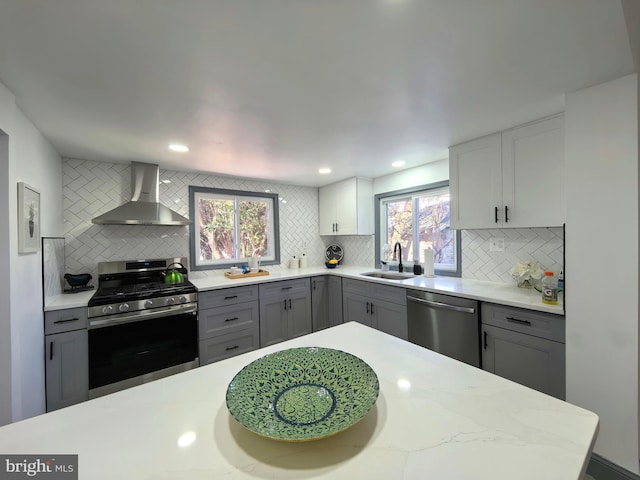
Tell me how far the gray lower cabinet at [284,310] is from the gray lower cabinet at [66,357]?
4.83ft

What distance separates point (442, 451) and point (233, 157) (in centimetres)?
259

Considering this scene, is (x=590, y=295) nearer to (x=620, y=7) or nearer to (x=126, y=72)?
(x=620, y=7)

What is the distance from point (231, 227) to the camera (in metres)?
3.47

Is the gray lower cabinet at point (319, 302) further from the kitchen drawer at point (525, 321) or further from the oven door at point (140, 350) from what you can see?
the kitchen drawer at point (525, 321)

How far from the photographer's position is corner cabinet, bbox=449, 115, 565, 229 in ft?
6.09

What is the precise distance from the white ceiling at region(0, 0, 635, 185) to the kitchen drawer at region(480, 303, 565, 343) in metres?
1.34

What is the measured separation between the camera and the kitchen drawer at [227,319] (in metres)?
2.58

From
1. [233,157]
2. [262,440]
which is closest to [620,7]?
[262,440]

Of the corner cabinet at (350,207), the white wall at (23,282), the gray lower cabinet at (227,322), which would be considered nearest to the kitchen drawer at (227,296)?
the gray lower cabinet at (227,322)

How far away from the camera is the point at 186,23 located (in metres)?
0.99

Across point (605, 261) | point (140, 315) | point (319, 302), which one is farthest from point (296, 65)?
point (319, 302)

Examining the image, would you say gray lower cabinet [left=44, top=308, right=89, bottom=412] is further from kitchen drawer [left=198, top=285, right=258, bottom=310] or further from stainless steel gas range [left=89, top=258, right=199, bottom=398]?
kitchen drawer [left=198, top=285, right=258, bottom=310]

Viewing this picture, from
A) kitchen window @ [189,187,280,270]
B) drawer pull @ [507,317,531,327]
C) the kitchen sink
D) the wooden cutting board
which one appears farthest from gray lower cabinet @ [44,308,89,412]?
drawer pull @ [507,317,531,327]
